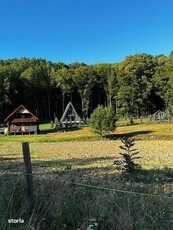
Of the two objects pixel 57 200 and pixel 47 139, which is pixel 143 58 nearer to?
pixel 47 139

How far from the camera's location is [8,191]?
537cm

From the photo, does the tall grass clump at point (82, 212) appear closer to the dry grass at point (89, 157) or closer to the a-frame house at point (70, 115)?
the dry grass at point (89, 157)

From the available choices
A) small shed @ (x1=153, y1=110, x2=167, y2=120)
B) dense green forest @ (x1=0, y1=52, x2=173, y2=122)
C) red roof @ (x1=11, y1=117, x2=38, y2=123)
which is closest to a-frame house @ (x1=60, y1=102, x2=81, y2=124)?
dense green forest @ (x1=0, y1=52, x2=173, y2=122)

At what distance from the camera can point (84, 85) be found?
295ft

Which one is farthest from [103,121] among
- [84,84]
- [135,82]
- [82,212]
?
[84,84]

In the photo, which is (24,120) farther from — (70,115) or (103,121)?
(103,121)

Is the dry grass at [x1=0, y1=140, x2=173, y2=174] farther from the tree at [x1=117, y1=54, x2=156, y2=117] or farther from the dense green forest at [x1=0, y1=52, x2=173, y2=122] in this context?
the dense green forest at [x1=0, y1=52, x2=173, y2=122]

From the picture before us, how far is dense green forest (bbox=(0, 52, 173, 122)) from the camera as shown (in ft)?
268

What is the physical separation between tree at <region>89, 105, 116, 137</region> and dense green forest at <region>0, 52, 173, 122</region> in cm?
3575

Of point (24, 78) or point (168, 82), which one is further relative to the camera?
point (24, 78)

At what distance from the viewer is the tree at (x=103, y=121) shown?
41656 mm

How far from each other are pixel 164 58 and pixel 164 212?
93.7 meters

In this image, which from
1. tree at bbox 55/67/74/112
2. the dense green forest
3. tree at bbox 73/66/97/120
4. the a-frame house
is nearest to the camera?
the a-frame house

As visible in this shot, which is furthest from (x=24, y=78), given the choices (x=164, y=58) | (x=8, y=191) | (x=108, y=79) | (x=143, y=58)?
(x=8, y=191)
